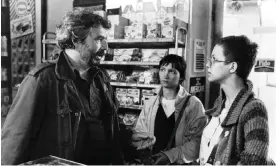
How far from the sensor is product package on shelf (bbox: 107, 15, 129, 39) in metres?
3.47

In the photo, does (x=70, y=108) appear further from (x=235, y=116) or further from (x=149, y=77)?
(x=149, y=77)

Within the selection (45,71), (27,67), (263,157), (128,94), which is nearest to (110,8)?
(128,94)

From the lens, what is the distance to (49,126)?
1521mm

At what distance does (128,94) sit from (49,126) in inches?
82.4

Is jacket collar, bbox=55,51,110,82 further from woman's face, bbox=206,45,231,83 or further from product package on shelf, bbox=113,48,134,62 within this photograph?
product package on shelf, bbox=113,48,134,62

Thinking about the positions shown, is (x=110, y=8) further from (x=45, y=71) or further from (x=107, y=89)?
(x=45, y=71)

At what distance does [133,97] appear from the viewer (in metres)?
3.54

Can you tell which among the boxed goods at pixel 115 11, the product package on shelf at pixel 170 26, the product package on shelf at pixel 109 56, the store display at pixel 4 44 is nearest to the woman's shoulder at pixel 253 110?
the product package on shelf at pixel 170 26

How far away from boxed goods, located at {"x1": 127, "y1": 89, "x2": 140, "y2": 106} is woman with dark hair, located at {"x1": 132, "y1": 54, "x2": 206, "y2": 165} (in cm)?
129

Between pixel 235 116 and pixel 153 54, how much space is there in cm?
214

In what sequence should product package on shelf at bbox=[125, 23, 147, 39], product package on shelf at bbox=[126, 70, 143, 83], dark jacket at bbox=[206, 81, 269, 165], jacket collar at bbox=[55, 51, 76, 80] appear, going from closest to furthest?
dark jacket at bbox=[206, 81, 269, 165] < jacket collar at bbox=[55, 51, 76, 80] < product package on shelf at bbox=[125, 23, 147, 39] < product package on shelf at bbox=[126, 70, 143, 83]

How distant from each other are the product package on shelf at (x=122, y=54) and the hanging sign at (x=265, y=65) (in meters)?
1.56

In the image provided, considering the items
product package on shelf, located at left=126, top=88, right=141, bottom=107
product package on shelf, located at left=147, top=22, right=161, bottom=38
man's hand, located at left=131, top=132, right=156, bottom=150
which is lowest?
man's hand, located at left=131, top=132, right=156, bottom=150

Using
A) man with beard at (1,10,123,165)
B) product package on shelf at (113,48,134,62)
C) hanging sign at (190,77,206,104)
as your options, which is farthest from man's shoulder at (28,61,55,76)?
hanging sign at (190,77,206,104)
